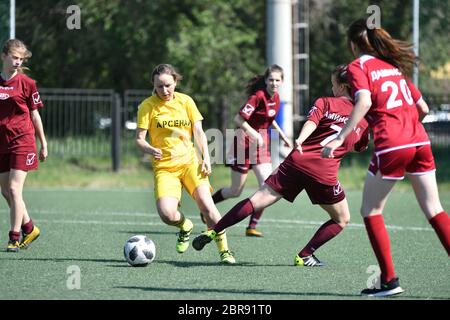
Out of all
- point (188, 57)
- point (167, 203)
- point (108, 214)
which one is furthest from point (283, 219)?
point (188, 57)

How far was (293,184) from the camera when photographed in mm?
7719

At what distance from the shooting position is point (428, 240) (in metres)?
9.93

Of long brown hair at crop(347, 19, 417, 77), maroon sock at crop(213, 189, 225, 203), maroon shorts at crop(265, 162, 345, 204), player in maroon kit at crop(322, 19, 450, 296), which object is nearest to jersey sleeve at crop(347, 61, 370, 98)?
player in maroon kit at crop(322, 19, 450, 296)

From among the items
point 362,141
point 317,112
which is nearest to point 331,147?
point 317,112

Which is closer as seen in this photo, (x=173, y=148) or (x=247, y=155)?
(x=173, y=148)

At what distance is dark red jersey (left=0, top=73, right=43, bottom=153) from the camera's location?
28.4 feet

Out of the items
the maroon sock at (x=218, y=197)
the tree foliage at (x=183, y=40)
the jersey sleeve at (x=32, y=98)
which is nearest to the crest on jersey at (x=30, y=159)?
the jersey sleeve at (x=32, y=98)

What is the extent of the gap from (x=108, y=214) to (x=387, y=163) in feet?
24.0

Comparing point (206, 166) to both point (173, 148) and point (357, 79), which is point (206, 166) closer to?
point (173, 148)

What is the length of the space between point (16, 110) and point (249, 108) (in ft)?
9.21

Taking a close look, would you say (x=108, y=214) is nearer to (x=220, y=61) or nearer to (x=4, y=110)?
(x=4, y=110)

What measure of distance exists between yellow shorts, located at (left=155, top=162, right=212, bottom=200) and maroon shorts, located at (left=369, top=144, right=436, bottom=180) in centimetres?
235

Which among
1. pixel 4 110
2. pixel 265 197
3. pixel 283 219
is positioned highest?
pixel 4 110
